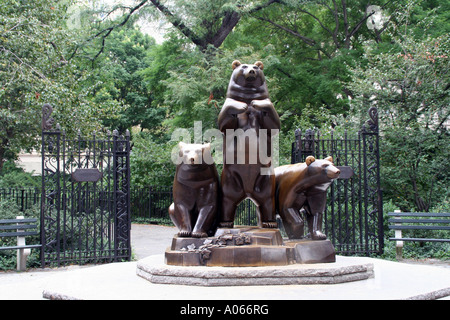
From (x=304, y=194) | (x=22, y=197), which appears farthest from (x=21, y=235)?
A: (x=304, y=194)

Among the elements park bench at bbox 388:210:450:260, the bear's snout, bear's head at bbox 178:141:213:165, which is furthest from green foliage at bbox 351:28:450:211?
bear's head at bbox 178:141:213:165

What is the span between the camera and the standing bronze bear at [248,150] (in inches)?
244

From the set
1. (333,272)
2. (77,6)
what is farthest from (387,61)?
(77,6)

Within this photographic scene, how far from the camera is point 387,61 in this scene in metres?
13.9

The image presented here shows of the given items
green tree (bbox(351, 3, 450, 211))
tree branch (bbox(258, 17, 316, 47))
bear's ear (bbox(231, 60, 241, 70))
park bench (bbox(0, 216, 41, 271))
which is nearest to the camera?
bear's ear (bbox(231, 60, 241, 70))

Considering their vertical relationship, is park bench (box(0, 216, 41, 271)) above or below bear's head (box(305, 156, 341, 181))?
below

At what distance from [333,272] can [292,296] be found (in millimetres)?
978

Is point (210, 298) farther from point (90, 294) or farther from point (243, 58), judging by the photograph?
point (243, 58)

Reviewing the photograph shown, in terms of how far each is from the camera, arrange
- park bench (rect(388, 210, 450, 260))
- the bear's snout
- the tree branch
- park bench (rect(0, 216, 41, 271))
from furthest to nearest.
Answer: the tree branch → park bench (rect(388, 210, 450, 260)) → park bench (rect(0, 216, 41, 271)) → the bear's snout

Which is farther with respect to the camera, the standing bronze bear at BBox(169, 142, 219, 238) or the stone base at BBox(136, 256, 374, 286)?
the standing bronze bear at BBox(169, 142, 219, 238)

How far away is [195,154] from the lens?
604cm

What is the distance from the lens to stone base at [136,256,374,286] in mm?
5363

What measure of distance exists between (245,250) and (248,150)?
1.35 meters

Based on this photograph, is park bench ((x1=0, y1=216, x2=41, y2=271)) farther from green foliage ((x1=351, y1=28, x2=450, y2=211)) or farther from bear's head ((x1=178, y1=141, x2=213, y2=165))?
green foliage ((x1=351, y1=28, x2=450, y2=211))
